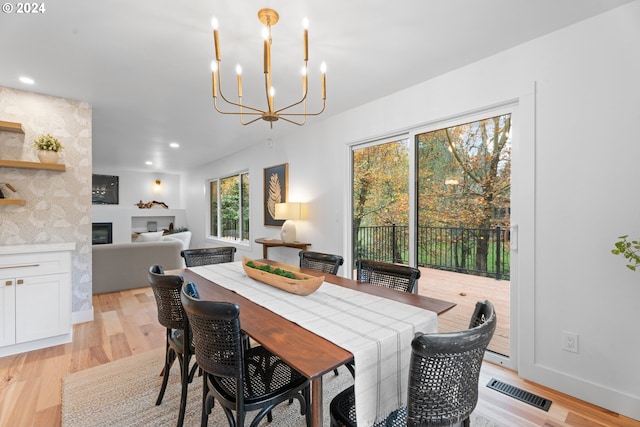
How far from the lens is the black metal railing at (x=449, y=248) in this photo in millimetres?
2457

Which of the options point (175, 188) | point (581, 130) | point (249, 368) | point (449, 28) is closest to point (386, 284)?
point (249, 368)

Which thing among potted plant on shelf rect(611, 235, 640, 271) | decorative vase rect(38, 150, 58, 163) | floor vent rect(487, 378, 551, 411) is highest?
decorative vase rect(38, 150, 58, 163)

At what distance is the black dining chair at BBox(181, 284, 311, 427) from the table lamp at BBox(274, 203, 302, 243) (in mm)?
2739

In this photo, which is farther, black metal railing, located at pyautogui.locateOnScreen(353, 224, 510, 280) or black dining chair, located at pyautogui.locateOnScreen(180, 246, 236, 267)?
black dining chair, located at pyautogui.locateOnScreen(180, 246, 236, 267)

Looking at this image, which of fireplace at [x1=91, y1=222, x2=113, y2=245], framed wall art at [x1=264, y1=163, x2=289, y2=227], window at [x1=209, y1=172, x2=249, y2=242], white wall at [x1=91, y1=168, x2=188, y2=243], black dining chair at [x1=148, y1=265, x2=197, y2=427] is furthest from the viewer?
white wall at [x1=91, y1=168, x2=188, y2=243]

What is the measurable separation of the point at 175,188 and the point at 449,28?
881 centimetres

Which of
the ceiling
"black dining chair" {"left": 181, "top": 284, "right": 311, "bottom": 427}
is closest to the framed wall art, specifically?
the ceiling

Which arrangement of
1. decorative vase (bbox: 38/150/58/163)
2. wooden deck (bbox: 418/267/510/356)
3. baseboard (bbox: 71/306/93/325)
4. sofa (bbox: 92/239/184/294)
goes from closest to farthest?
1. wooden deck (bbox: 418/267/510/356)
2. decorative vase (bbox: 38/150/58/163)
3. baseboard (bbox: 71/306/93/325)
4. sofa (bbox: 92/239/184/294)

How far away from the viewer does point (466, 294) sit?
122 inches

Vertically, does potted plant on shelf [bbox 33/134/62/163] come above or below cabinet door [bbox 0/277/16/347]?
above

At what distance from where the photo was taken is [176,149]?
19.0ft

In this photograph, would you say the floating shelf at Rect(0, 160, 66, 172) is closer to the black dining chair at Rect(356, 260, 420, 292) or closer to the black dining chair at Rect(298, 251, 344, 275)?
the black dining chair at Rect(298, 251, 344, 275)

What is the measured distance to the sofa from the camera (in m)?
4.40

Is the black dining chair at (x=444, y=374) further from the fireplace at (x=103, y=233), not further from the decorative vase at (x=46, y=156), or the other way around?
the fireplace at (x=103, y=233)
